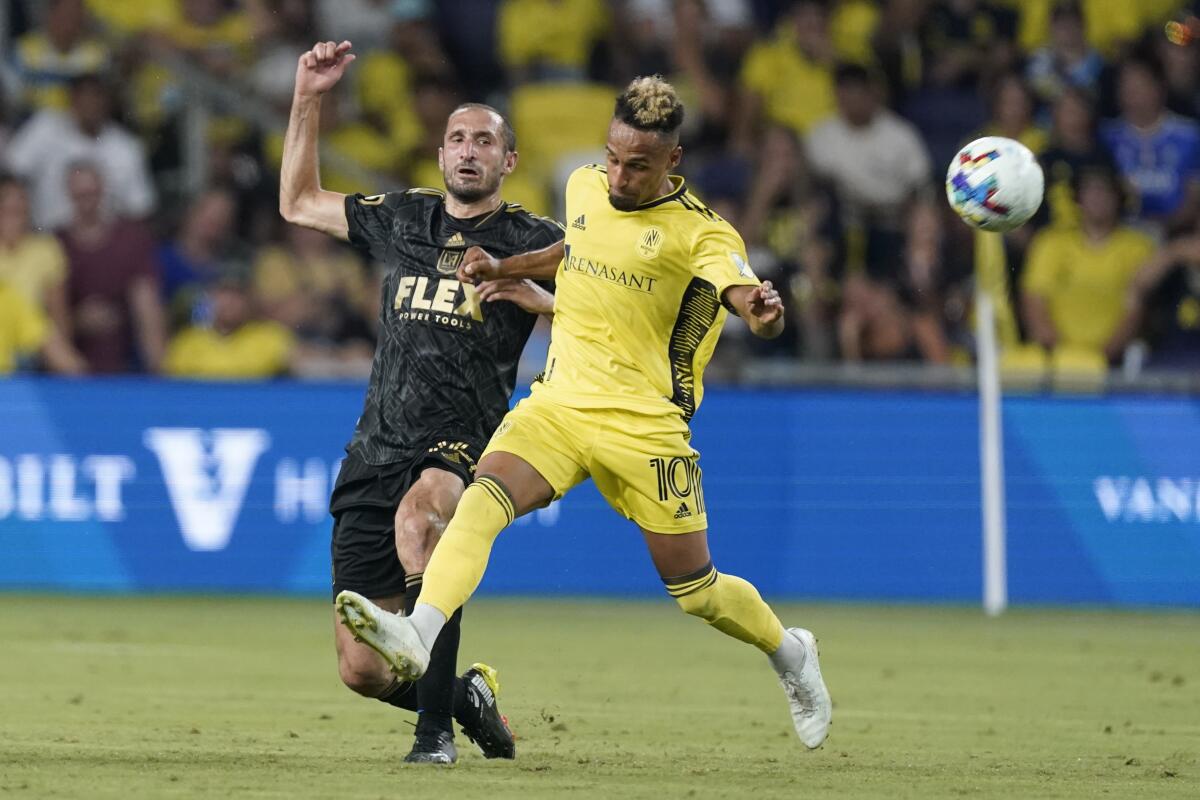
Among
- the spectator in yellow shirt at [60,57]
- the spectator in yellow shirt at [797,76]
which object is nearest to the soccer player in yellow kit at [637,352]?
the spectator in yellow shirt at [797,76]

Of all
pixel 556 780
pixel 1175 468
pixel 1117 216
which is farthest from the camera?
pixel 1117 216

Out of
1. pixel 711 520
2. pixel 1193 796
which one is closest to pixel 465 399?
pixel 1193 796

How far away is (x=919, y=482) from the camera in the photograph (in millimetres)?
15672

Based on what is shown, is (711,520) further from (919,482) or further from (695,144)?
(695,144)

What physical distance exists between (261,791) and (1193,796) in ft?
10.0

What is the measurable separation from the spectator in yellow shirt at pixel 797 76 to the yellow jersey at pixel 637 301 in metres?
11.2

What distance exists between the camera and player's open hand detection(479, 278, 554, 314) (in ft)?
26.6

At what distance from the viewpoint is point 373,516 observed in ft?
26.9

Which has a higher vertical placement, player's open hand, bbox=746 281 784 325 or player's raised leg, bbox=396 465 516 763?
player's open hand, bbox=746 281 784 325

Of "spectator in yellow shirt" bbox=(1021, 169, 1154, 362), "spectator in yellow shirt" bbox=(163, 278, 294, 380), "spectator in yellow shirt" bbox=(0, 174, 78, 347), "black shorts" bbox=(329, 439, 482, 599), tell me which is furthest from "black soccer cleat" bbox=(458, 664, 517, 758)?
"spectator in yellow shirt" bbox=(0, 174, 78, 347)

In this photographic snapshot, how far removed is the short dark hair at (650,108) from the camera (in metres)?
7.70

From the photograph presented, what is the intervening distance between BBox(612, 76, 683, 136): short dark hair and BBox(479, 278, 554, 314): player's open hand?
781 millimetres

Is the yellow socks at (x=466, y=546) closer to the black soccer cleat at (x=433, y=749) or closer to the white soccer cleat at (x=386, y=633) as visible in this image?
the white soccer cleat at (x=386, y=633)

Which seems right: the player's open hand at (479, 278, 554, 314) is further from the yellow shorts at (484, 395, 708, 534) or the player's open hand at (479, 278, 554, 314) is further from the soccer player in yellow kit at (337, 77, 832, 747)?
the yellow shorts at (484, 395, 708, 534)
